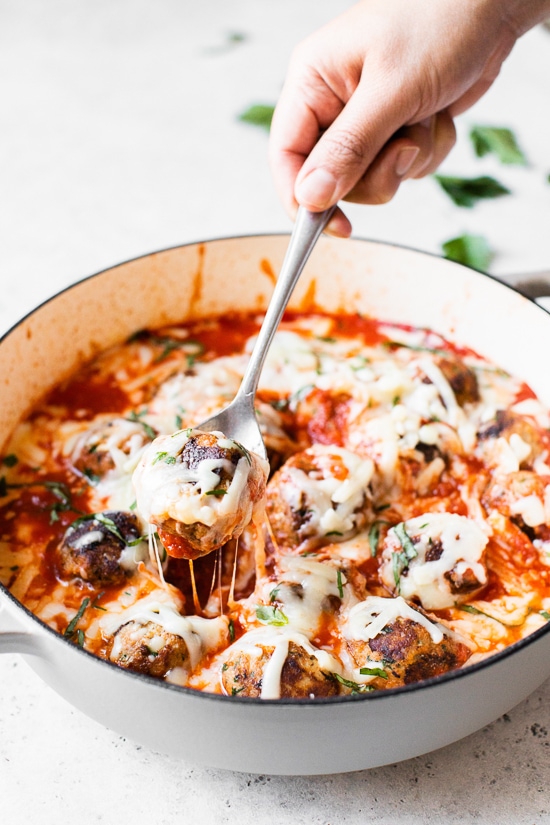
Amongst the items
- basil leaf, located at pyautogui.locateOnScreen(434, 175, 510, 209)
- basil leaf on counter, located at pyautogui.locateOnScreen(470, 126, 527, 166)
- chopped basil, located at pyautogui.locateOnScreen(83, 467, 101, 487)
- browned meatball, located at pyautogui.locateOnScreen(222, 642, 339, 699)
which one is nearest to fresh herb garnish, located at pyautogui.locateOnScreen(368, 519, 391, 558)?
browned meatball, located at pyautogui.locateOnScreen(222, 642, 339, 699)

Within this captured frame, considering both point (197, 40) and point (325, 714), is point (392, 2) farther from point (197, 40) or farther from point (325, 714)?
point (197, 40)

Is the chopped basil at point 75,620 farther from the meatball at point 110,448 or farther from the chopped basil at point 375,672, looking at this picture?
the chopped basil at point 375,672

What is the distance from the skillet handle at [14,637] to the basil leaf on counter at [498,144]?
13.9 ft

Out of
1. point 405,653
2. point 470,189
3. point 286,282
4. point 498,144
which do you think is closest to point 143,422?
point 286,282

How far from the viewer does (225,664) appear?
93.9 inches

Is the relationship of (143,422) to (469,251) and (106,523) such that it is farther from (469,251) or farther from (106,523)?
(469,251)

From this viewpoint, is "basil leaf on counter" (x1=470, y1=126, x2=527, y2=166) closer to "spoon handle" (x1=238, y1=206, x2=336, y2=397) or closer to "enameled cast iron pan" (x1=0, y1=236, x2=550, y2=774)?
"enameled cast iron pan" (x1=0, y1=236, x2=550, y2=774)

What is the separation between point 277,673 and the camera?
7.41 feet

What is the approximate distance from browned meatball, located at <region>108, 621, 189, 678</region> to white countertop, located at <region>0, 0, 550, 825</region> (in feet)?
1.16

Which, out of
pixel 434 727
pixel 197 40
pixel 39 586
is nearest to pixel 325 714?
pixel 434 727

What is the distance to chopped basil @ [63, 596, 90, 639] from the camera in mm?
2576

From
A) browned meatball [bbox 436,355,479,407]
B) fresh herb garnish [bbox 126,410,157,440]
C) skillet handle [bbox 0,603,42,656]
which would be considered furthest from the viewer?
browned meatball [bbox 436,355,479,407]

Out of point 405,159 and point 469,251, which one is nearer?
point 405,159

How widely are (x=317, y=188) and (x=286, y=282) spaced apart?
1.21 ft
